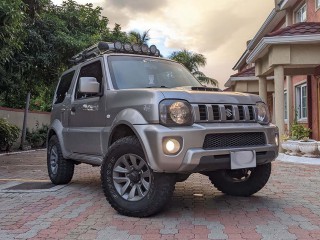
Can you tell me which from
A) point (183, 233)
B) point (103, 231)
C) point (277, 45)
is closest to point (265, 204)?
point (183, 233)


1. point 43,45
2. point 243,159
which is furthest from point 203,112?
point 43,45

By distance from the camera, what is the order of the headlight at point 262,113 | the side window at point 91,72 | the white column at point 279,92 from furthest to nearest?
1. the white column at point 279,92
2. the side window at point 91,72
3. the headlight at point 262,113

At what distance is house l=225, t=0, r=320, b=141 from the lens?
1118 cm

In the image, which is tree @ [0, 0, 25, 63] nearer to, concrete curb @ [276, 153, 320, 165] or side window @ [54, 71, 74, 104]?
side window @ [54, 71, 74, 104]

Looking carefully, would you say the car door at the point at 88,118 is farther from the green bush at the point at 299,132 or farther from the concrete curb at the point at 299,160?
the green bush at the point at 299,132

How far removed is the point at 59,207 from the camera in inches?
207

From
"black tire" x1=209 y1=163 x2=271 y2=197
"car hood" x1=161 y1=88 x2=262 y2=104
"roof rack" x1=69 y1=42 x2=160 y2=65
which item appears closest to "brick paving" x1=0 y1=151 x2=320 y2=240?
"black tire" x1=209 y1=163 x2=271 y2=197

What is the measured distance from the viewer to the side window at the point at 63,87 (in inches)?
278

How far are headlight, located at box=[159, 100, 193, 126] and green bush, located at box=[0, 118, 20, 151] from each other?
11.3 metres

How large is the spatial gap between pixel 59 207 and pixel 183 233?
2.00 meters

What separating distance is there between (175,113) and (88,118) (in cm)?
193

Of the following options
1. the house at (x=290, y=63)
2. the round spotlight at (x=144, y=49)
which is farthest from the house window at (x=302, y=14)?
the round spotlight at (x=144, y=49)

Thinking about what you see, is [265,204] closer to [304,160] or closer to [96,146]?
[96,146]

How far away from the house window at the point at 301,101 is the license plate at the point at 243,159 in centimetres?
1214
